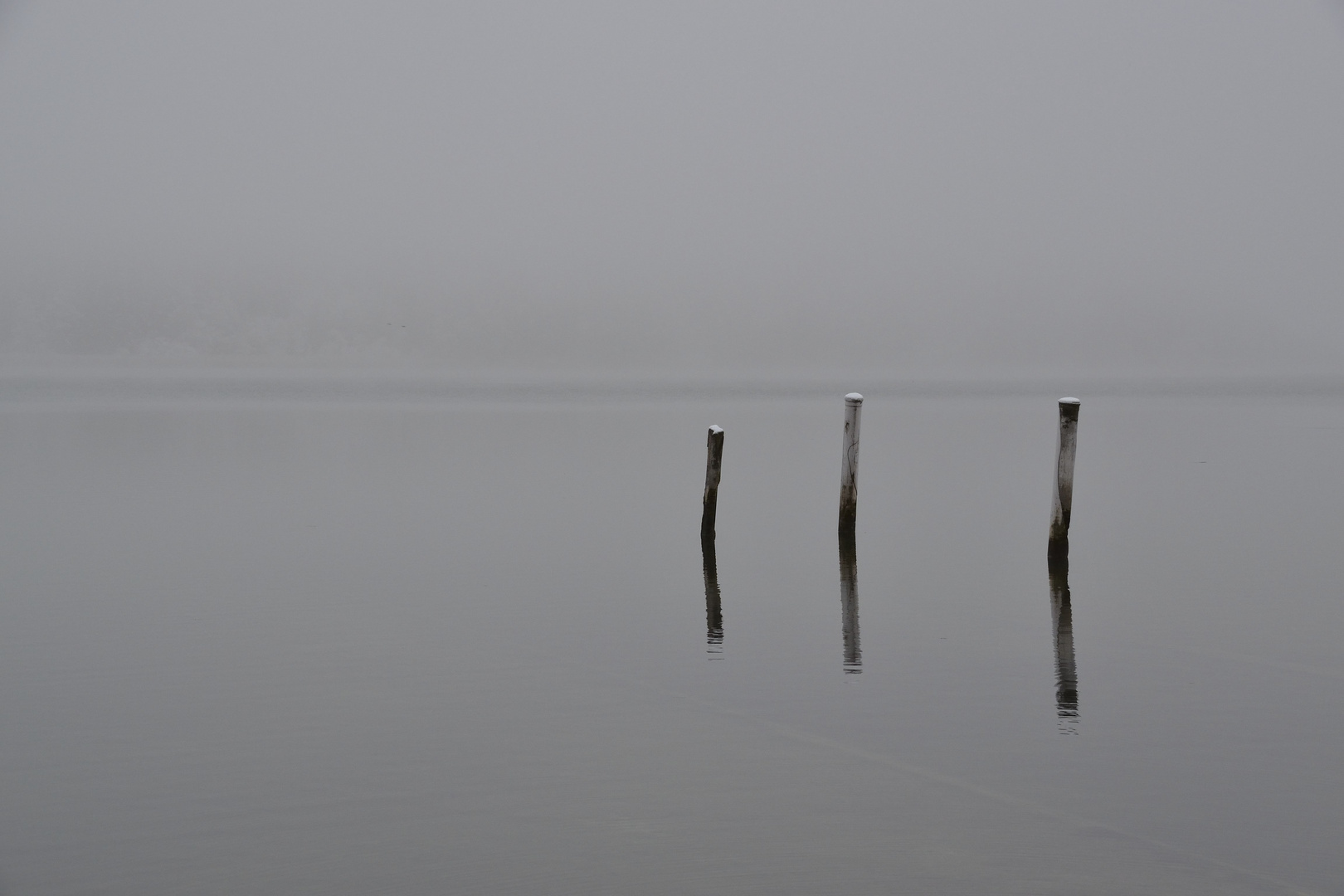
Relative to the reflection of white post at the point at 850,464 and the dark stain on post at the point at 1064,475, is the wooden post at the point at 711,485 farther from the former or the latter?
the dark stain on post at the point at 1064,475

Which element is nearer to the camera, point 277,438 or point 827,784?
point 827,784

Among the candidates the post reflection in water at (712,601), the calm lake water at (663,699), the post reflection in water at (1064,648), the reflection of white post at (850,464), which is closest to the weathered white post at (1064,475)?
the post reflection in water at (1064,648)

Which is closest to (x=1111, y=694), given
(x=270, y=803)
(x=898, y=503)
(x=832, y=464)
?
(x=270, y=803)

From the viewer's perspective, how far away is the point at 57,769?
29.0 feet

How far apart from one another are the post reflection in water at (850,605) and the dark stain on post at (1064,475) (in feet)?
8.79

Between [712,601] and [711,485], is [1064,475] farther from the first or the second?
[711,485]

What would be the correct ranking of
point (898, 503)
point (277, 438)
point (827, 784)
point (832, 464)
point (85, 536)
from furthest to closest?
point (277, 438), point (832, 464), point (898, 503), point (85, 536), point (827, 784)

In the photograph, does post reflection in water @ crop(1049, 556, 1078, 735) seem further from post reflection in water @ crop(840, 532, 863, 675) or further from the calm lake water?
post reflection in water @ crop(840, 532, 863, 675)

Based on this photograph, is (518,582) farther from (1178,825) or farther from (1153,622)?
(1178,825)

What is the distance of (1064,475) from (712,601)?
475 centimetres

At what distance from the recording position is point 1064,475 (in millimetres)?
16641

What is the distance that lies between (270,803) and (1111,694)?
6.76 m

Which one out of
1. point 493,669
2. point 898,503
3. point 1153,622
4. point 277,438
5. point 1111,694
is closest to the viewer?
point 1111,694

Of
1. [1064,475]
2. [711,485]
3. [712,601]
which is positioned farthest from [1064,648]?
[711,485]
